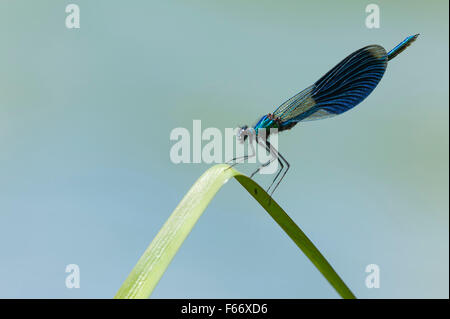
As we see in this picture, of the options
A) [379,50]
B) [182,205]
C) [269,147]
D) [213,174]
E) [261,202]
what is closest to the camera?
[182,205]

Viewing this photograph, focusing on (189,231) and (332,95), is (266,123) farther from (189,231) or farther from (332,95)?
(189,231)

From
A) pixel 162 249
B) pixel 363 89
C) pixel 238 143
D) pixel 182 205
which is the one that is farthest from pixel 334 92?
pixel 162 249

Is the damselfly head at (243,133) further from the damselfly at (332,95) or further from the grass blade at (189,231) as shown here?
the grass blade at (189,231)

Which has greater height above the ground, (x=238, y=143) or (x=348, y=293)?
(x=238, y=143)

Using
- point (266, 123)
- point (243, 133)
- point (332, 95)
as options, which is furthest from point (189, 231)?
point (332, 95)

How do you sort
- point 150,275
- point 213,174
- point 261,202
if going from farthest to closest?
point 261,202
point 213,174
point 150,275

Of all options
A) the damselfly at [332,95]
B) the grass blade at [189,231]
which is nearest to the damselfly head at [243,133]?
the damselfly at [332,95]

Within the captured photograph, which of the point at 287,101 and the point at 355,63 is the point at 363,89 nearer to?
the point at 355,63
